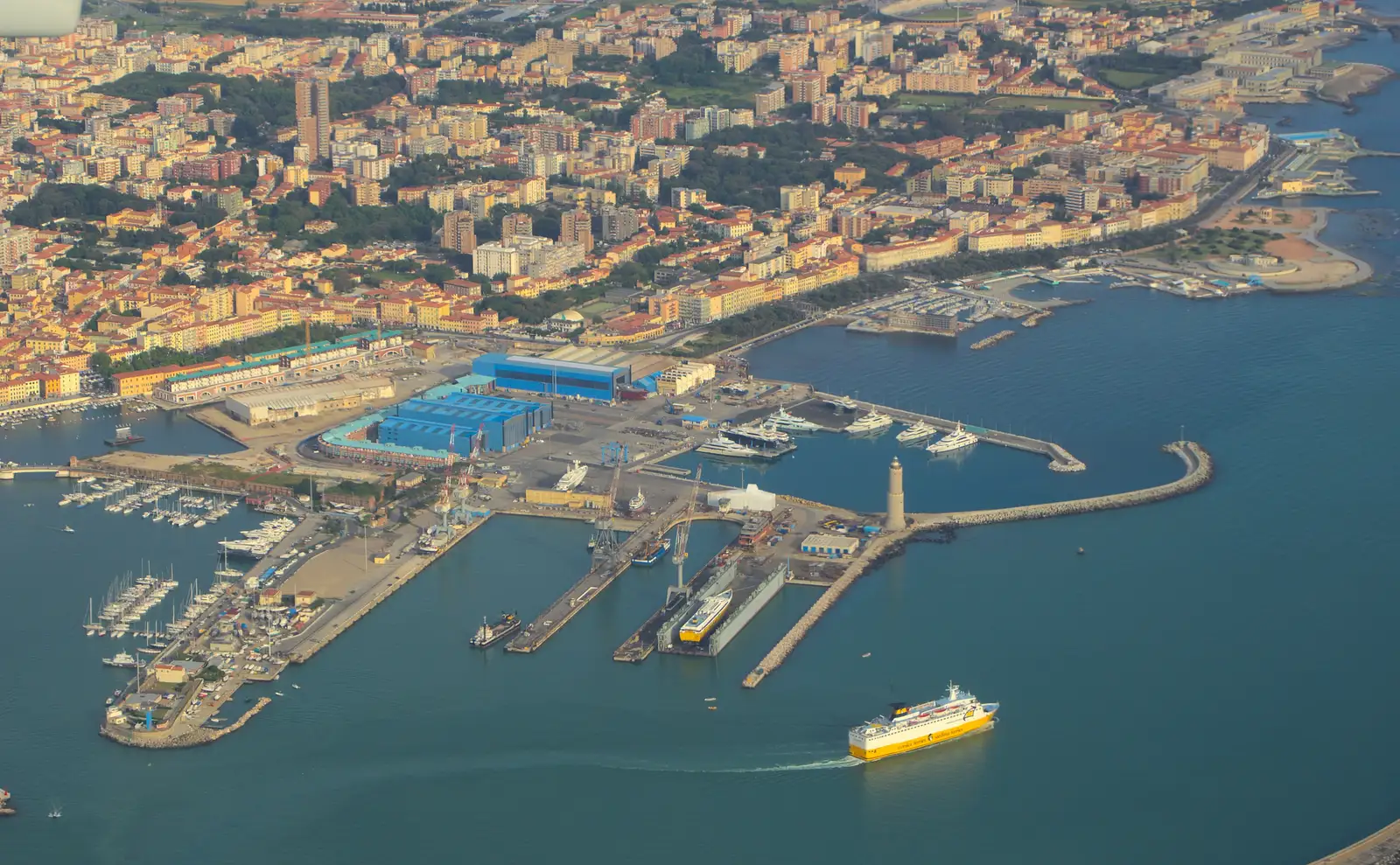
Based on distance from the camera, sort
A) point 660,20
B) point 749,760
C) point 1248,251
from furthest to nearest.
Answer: point 660,20 → point 1248,251 → point 749,760

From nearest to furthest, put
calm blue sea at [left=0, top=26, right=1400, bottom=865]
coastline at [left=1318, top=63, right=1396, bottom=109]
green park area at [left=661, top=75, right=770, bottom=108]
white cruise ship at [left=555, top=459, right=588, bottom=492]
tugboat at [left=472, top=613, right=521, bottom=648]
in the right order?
1. calm blue sea at [left=0, top=26, right=1400, bottom=865]
2. tugboat at [left=472, top=613, right=521, bottom=648]
3. white cruise ship at [left=555, top=459, right=588, bottom=492]
4. green park area at [left=661, top=75, right=770, bottom=108]
5. coastline at [left=1318, top=63, right=1396, bottom=109]

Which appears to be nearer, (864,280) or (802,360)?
(802,360)

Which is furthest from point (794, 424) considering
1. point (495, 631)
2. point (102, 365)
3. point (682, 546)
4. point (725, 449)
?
point (102, 365)

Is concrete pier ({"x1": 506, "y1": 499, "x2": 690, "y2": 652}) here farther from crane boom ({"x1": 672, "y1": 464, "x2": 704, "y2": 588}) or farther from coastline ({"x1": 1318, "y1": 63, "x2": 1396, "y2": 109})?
coastline ({"x1": 1318, "y1": 63, "x2": 1396, "y2": 109})

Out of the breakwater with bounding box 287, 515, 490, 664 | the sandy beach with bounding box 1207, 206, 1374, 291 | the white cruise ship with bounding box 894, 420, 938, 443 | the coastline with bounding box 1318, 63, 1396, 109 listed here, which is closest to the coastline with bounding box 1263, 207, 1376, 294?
the sandy beach with bounding box 1207, 206, 1374, 291

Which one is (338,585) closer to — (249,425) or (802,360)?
(249,425)

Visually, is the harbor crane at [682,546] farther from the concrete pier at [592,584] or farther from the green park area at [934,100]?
the green park area at [934,100]

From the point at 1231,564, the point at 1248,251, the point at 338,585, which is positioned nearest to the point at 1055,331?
the point at 1248,251

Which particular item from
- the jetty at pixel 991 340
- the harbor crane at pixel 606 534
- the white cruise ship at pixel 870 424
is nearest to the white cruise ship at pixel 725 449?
the white cruise ship at pixel 870 424
